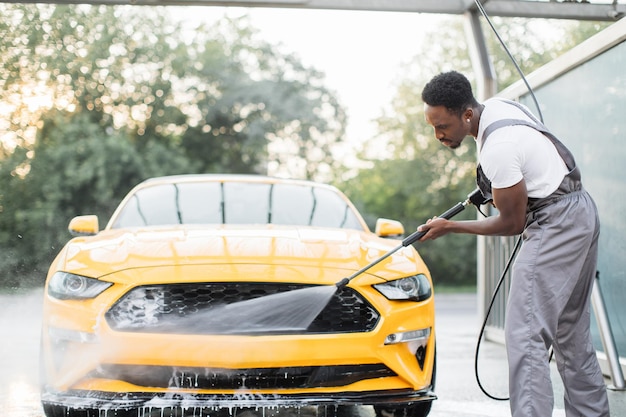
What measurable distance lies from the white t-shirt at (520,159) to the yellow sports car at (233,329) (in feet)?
2.69

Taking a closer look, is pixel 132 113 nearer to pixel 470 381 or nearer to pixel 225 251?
pixel 470 381

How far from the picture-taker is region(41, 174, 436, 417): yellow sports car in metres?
3.64

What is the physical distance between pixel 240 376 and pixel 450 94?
5.23 ft

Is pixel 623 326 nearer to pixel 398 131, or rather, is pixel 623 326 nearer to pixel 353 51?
pixel 398 131

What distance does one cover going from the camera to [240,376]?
145 inches

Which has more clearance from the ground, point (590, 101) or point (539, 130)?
point (590, 101)

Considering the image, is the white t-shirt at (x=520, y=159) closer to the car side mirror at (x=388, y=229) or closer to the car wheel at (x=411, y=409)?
the car wheel at (x=411, y=409)

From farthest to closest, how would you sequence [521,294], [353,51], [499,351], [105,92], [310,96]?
[353,51], [310,96], [105,92], [499,351], [521,294]

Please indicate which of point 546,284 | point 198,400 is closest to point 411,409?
point 546,284

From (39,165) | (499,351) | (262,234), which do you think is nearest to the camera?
(262,234)

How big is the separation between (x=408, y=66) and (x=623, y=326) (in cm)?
2271

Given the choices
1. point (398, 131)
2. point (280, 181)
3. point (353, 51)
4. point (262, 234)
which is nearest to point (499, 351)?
point (280, 181)

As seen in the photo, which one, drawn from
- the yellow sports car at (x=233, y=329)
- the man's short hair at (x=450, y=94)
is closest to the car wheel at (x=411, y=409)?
the yellow sports car at (x=233, y=329)

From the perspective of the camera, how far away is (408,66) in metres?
28.0
